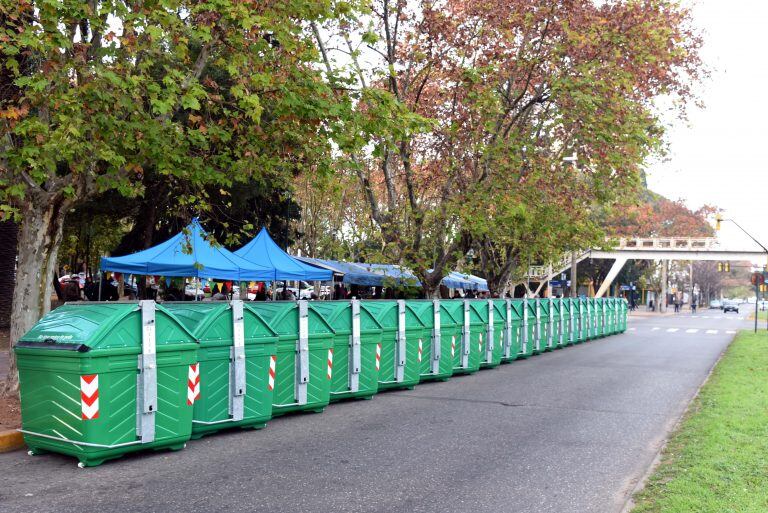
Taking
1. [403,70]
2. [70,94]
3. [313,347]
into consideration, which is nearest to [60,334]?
[70,94]

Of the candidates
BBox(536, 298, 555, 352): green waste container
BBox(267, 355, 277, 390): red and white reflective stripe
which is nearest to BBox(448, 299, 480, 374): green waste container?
BBox(267, 355, 277, 390): red and white reflective stripe

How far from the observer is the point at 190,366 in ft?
26.9

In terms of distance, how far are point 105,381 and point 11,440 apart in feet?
5.28

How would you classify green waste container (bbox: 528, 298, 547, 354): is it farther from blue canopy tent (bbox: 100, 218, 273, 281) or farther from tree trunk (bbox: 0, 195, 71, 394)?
tree trunk (bbox: 0, 195, 71, 394)

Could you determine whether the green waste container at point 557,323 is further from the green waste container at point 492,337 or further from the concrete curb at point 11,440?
the concrete curb at point 11,440

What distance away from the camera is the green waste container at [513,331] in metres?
18.1

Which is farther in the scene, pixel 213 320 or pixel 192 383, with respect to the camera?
pixel 213 320

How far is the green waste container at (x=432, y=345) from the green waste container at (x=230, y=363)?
4.62 m

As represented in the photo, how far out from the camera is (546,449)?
8312 mm

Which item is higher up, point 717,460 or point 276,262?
point 276,262

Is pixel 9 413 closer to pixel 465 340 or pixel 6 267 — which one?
pixel 465 340

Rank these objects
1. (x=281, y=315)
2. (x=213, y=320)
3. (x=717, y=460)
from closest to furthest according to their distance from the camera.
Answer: (x=717, y=460), (x=213, y=320), (x=281, y=315)

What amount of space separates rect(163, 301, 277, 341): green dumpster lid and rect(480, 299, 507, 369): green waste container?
8.28m

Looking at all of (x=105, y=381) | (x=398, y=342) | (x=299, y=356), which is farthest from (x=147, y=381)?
(x=398, y=342)
